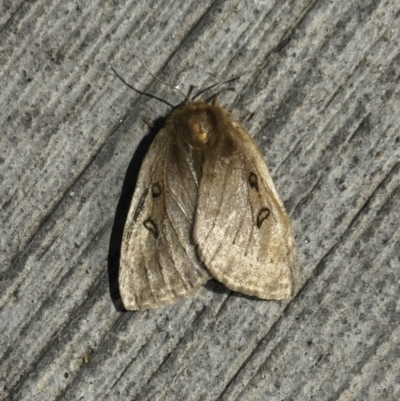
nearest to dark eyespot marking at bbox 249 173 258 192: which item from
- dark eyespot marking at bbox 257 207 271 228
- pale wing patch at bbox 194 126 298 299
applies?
pale wing patch at bbox 194 126 298 299

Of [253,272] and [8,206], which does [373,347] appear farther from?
[8,206]

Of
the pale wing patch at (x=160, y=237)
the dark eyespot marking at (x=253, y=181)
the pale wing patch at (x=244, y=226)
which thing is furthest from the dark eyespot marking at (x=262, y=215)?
the pale wing patch at (x=160, y=237)

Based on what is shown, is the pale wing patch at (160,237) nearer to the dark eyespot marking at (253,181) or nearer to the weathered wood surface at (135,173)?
the weathered wood surface at (135,173)

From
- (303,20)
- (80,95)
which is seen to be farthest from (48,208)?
(303,20)

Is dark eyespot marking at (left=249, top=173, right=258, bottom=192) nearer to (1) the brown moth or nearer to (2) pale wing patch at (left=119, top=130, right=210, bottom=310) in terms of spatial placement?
(1) the brown moth

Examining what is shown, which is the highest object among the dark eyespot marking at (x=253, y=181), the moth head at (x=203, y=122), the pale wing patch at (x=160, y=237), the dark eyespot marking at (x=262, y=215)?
the moth head at (x=203, y=122)

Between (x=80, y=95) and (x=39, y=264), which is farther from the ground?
(x=80, y=95)

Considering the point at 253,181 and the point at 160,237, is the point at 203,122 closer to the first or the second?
the point at 253,181
